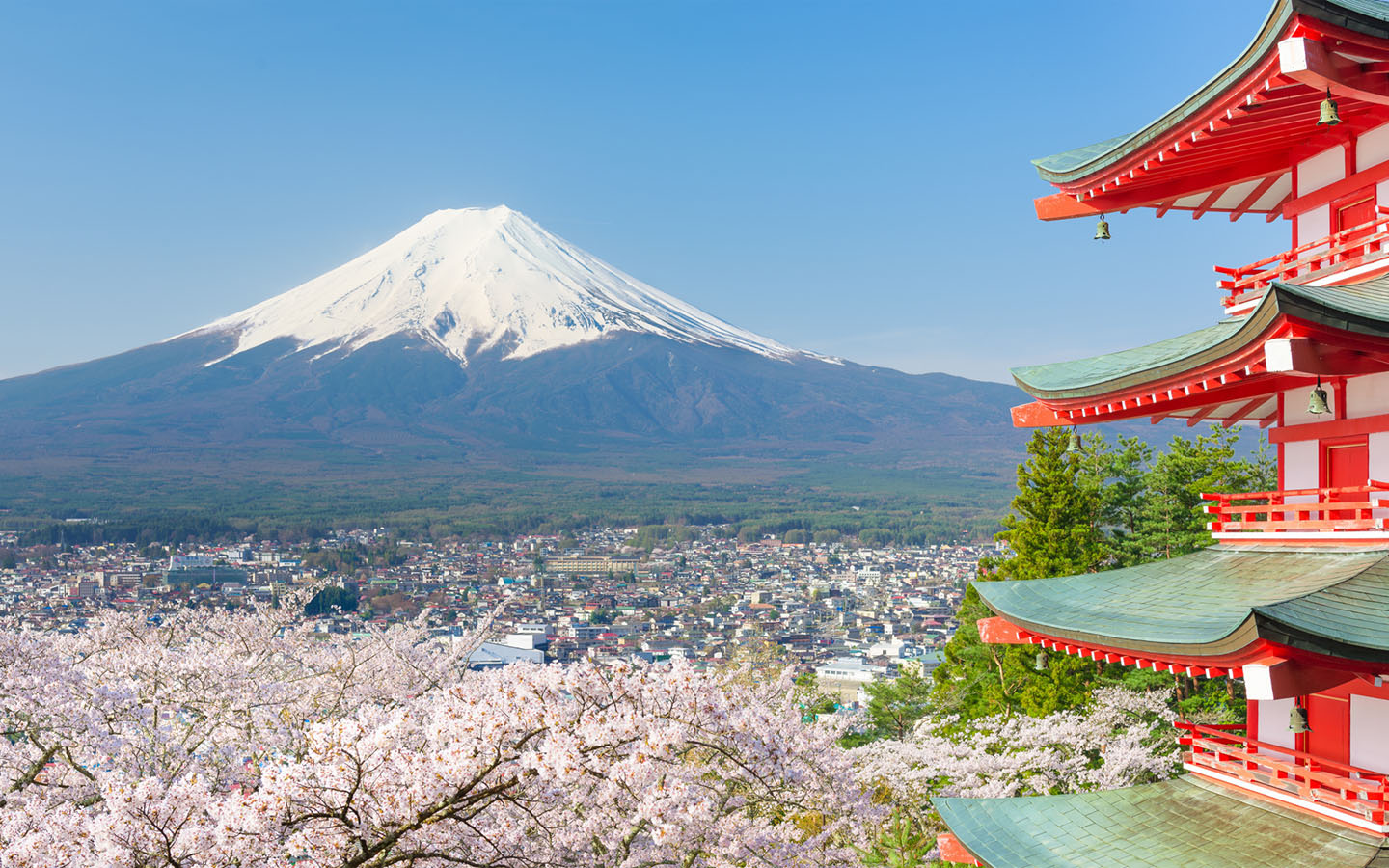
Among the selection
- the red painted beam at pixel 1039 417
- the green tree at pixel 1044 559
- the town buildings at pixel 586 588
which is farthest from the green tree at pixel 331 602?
the red painted beam at pixel 1039 417

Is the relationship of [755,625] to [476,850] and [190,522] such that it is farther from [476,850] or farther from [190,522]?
[476,850]

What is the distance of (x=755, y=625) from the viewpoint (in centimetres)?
6294

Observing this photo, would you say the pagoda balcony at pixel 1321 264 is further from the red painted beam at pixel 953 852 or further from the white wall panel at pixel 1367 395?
the red painted beam at pixel 953 852

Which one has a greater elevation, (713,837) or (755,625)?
(713,837)

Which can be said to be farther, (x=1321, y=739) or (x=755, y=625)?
(x=755, y=625)

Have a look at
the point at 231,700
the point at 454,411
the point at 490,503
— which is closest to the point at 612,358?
the point at 454,411

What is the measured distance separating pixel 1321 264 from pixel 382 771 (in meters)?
6.12

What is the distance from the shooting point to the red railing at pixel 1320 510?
6.27 metres

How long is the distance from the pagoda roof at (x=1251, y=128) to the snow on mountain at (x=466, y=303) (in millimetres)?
153158

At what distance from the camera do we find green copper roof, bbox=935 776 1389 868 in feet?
20.0

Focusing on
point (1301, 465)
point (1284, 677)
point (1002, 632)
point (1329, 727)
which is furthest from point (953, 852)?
point (1301, 465)

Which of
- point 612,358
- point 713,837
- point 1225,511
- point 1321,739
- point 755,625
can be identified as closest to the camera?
point 1321,739

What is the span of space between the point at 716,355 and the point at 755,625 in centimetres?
10840

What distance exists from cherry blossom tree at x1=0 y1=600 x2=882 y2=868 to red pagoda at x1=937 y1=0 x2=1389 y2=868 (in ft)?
Result: 6.86
